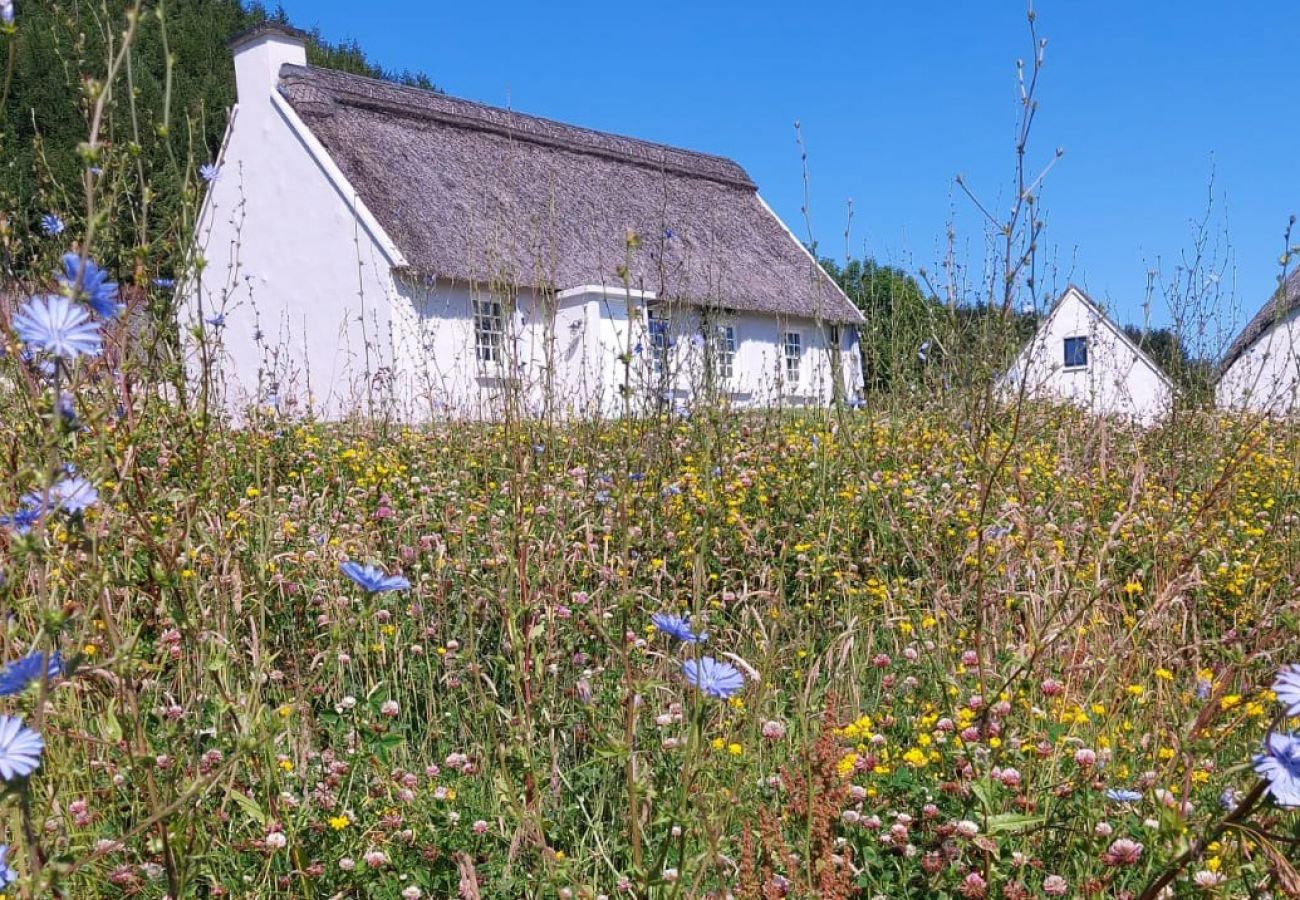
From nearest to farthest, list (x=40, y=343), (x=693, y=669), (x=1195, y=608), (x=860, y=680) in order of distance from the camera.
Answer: (x=40, y=343), (x=693, y=669), (x=860, y=680), (x=1195, y=608)

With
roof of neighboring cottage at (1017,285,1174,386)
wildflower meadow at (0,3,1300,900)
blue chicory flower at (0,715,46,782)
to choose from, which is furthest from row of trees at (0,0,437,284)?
roof of neighboring cottage at (1017,285,1174,386)

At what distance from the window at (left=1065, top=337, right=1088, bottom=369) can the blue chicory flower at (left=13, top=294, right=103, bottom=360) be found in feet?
16.7

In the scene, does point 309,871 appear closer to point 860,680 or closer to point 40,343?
point 40,343

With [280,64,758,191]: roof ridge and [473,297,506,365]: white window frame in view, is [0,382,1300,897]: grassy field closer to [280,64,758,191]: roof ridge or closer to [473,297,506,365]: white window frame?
[473,297,506,365]: white window frame

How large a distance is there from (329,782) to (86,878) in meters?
0.44

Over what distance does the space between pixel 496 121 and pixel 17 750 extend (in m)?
19.2

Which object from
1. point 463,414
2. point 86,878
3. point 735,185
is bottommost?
point 86,878

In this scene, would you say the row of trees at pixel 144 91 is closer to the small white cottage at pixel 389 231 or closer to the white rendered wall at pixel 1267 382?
the small white cottage at pixel 389 231

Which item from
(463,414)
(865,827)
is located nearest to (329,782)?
(865,827)

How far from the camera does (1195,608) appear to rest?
3240mm

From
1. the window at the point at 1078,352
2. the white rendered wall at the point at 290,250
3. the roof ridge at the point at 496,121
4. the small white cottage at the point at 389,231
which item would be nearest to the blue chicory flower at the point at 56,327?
the window at the point at 1078,352

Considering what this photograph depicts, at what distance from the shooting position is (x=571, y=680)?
2703 millimetres

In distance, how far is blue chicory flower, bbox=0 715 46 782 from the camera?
3.32 feet

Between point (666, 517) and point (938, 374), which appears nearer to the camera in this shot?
point (666, 517)
